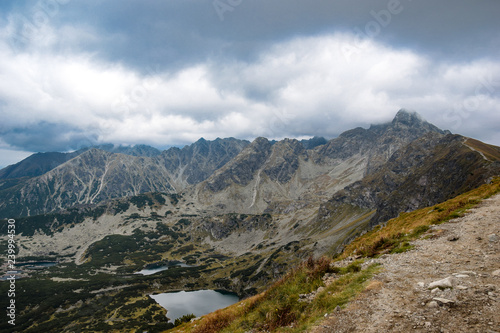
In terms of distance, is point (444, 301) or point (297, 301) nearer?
point (444, 301)

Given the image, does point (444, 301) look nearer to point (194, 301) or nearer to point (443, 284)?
point (443, 284)

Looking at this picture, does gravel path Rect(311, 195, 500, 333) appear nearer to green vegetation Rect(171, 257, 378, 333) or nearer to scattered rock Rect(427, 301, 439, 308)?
scattered rock Rect(427, 301, 439, 308)

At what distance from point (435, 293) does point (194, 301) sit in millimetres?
180104

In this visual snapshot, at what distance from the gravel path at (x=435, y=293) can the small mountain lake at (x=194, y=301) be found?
150 metres

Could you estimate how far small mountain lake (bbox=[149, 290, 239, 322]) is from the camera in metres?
142

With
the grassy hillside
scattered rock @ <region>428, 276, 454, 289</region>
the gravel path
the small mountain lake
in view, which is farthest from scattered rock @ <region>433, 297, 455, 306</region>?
the small mountain lake

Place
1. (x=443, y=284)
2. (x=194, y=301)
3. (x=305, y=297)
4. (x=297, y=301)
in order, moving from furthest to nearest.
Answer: (x=194, y=301)
(x=305, y=297)
(x=297, y=301)
(x=443, y=284)

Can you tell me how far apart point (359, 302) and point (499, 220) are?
14535 millimetres

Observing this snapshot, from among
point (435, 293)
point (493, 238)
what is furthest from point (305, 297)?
point (493, 238)

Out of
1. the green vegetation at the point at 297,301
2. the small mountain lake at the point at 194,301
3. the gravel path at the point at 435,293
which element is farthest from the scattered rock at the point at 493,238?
the small mountain lake at the point at 194,301

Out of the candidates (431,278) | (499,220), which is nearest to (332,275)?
(431,278)

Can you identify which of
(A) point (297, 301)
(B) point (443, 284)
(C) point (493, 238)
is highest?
(C) point (493, 238)

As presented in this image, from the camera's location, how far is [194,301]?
521 feet

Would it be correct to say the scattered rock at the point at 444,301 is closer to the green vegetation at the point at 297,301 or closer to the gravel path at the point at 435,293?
the gravel path at the point at 435,293
